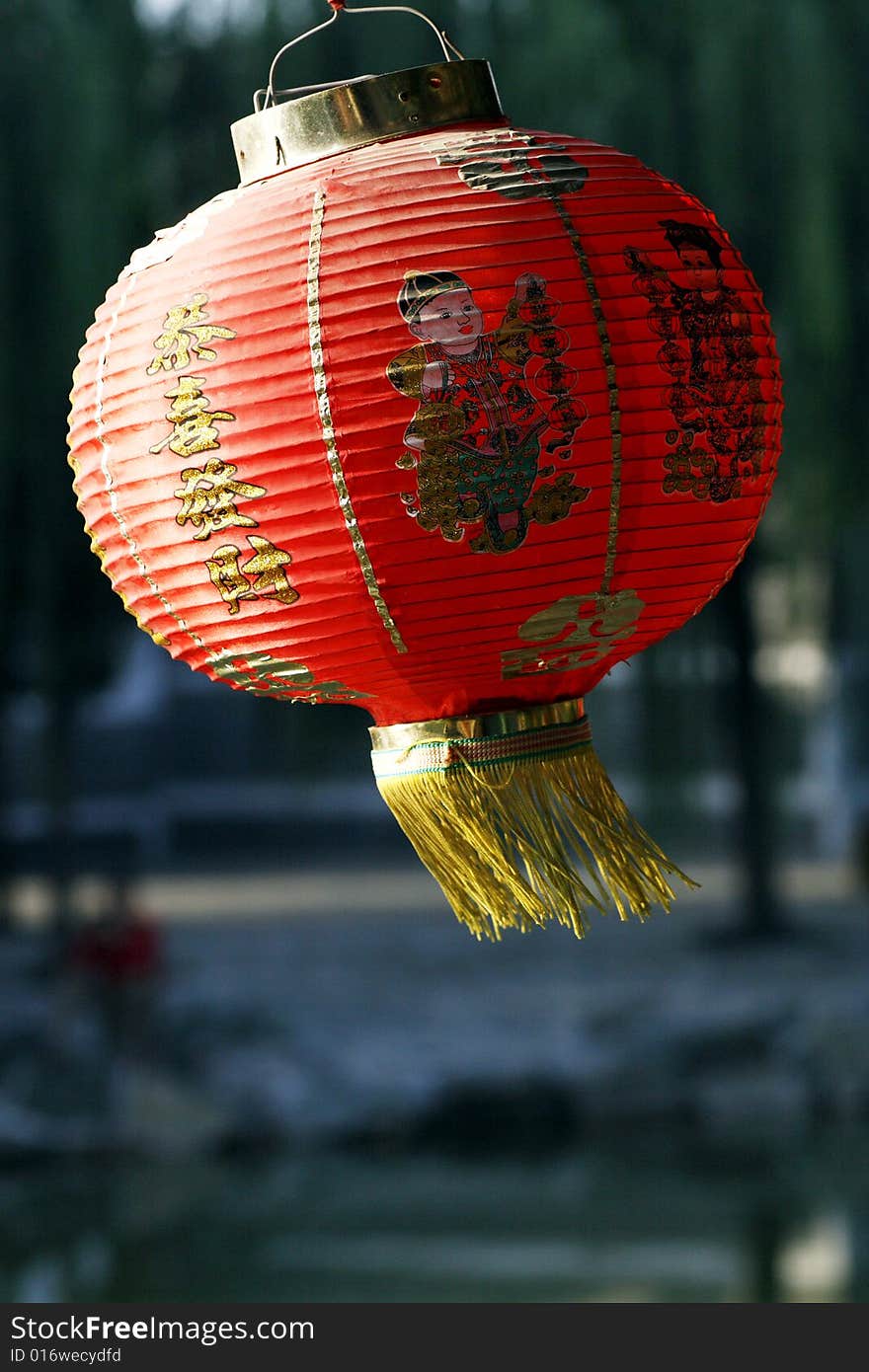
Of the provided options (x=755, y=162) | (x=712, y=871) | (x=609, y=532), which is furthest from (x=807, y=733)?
(x=609, y=532)

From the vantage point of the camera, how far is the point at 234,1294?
4320 millimetres

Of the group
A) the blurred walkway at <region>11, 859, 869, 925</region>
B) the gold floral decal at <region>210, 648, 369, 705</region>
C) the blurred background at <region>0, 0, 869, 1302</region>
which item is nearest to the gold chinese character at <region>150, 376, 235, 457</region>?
the gold floral decal at <region>210, 648, 369, 705</region>

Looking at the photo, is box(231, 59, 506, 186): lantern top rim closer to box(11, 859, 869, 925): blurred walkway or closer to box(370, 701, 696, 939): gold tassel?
box(370, 701, 696, 939): gold tassel

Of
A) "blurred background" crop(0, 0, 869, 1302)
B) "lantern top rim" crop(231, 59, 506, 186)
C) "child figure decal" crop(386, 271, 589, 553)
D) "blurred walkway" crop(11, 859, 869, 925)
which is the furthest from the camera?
"blurred walkway" crop(11, 859, 869, 925)

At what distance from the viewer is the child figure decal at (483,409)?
94cm

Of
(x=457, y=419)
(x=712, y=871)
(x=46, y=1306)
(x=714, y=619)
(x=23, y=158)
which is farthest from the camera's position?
(x=712, y=871)

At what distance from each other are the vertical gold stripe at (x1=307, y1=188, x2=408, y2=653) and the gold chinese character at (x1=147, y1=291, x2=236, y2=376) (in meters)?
0.04

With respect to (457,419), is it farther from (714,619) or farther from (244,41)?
(714,619)

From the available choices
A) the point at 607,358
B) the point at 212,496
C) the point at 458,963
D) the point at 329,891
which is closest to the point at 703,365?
the point at 607,358

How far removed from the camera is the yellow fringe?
1.08 meters

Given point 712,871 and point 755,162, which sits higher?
point 755,162

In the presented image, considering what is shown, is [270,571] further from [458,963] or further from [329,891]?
[329,891]

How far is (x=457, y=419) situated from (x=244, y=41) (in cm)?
387

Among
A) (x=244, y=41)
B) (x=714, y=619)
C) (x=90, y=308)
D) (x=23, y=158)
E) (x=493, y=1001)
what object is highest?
(x=244, y=41)
